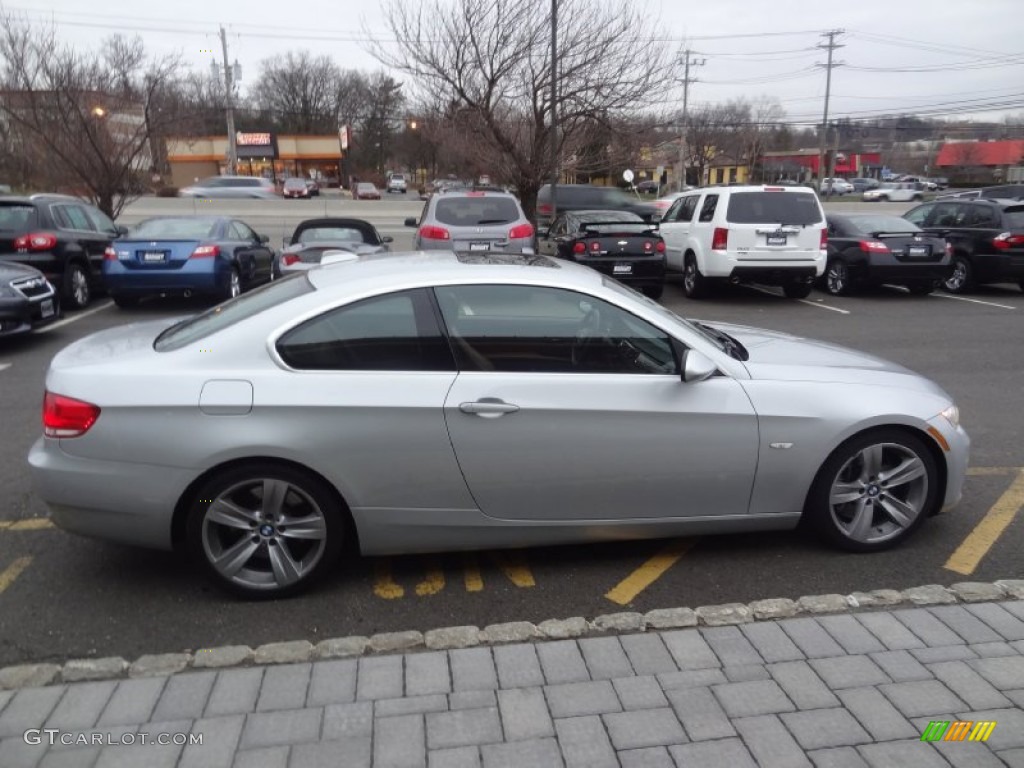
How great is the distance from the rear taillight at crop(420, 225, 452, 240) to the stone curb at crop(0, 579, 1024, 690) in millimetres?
8580

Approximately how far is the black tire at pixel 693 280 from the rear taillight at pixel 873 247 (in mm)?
2662

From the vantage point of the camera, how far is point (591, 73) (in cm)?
1627

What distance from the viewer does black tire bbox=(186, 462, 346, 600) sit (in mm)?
3365

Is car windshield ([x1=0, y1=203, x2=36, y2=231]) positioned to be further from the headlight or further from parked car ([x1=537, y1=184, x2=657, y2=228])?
parked car ([x1=537, y1=184, x2=657, y2=228])

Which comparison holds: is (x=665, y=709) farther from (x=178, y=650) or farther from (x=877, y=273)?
(x=877, y=273)

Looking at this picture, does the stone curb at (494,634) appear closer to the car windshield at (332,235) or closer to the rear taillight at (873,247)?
the car windshield at (332,235)

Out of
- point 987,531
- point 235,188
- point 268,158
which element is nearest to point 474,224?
point 987,531

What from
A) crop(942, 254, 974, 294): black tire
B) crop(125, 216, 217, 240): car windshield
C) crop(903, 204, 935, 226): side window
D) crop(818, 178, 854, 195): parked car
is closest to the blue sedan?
crop(125, 216, 217, 240): car windshield

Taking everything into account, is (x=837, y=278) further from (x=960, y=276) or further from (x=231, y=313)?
(x=231, y=313)

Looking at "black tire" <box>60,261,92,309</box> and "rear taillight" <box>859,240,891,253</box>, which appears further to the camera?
"rear taillight" <box>859,240,891,253</box>

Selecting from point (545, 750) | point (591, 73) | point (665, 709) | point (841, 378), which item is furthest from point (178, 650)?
point (591, 73)

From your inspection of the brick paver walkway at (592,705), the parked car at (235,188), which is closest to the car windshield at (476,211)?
the brick paver walkway at (592,705)

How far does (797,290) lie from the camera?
1334 centimetres

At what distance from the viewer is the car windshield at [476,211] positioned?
11.5 meters
